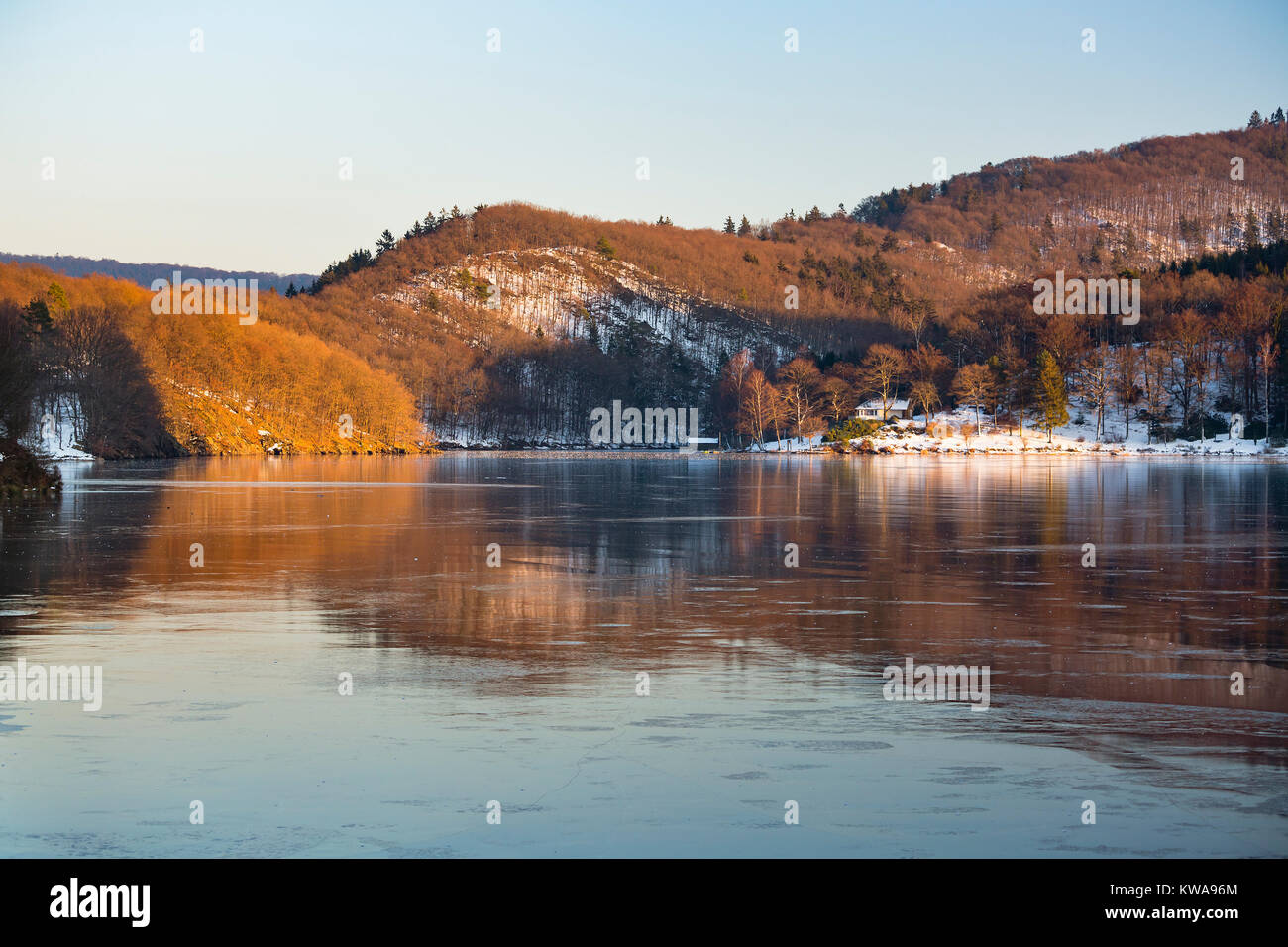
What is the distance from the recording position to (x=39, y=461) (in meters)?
49.8

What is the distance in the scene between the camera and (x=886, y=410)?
6422 inches

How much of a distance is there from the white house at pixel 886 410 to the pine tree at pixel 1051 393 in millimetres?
21801

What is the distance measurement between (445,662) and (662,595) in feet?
20.2

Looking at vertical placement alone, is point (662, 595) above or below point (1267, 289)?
below

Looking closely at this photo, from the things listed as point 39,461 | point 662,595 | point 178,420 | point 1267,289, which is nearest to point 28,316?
point 178,420
